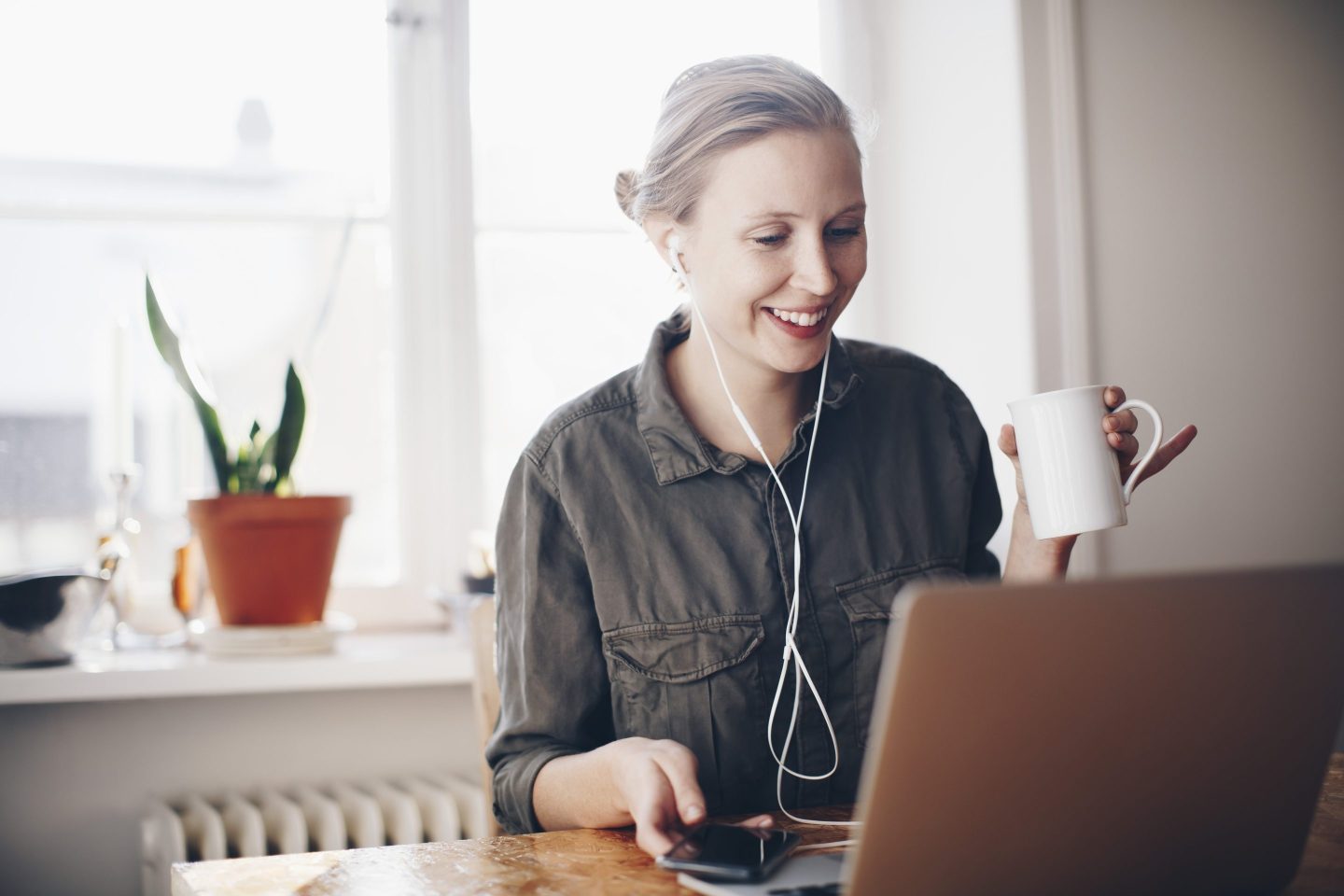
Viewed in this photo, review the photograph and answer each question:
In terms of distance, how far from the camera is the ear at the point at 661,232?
3.85 feet

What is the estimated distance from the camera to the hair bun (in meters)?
1.24

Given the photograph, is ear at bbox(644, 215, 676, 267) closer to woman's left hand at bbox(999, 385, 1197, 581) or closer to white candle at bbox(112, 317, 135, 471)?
woman's left hand at bbox(999, 385, 1197, 581)

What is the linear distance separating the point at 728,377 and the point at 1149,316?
97cm

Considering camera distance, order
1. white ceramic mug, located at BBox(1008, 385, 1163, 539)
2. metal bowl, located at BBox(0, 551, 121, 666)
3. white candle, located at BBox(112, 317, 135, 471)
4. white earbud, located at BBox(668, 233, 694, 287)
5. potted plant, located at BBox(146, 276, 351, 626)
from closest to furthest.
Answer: white ceramic mug, located at BBox(1008, 385, 1163, 539) → white earbud, located at BBox(668, 233, 694, 287) → metal bowl, located at BBox(0, 551, 121, 666) → potted plant, located at BBox(146, 276, 351, 626) → white candle, located at BBox(112, 317, 135, 471)

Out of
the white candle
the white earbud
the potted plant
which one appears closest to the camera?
the white earbud

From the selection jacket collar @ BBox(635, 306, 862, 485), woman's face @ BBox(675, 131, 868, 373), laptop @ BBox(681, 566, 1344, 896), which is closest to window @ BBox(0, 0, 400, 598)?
jacket collar @ BBox(635, 306, 862, 485)

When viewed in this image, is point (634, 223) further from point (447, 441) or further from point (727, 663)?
point (447, 441)

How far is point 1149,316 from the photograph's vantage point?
6.07ft

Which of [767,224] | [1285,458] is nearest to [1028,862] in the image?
[767,224]

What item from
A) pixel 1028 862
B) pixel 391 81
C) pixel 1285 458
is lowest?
pixel 1028 862

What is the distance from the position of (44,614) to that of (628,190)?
3.16 feet

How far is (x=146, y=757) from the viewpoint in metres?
1.72

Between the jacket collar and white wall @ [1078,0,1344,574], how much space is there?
30.5 inches

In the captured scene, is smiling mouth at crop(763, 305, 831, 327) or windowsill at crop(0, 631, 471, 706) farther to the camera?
windowsill at crop(0, 631, 471, 706)
